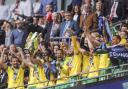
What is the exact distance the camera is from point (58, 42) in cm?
1709

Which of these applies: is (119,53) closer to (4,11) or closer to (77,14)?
(77,14)

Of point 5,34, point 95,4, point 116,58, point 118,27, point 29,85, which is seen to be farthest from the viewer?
point 5,34

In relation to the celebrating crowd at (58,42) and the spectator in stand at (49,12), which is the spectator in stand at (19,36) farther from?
the spectator in stand at (49,12)

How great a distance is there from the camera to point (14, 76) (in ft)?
52.6

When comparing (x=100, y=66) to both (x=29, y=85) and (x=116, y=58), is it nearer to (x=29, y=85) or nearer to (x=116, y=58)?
(x=116, y=58)

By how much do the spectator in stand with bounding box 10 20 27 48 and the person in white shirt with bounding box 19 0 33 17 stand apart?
1.31 meters

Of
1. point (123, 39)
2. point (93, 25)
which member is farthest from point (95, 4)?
point (123, 39)

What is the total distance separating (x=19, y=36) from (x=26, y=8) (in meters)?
1.91

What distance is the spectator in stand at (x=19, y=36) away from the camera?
18.2 m

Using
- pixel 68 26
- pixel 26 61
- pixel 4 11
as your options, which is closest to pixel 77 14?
pixel 68 26

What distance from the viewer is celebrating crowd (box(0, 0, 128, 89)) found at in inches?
575

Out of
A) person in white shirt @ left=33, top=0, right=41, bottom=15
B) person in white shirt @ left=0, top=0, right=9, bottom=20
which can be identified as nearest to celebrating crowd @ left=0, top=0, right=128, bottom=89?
person in white shirt @ left=33, top=0, right=41, bottom=15

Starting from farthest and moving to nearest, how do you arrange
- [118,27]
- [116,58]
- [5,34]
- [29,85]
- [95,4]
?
[5,34], [95,4], [118,27], [29,85], [116,58]

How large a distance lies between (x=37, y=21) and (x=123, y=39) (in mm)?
5055
